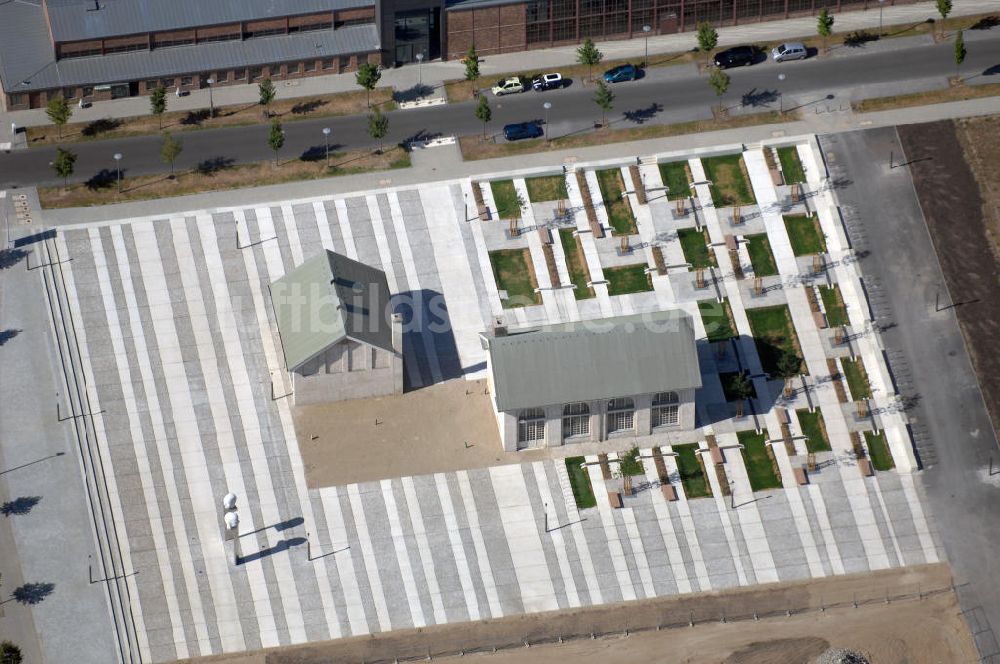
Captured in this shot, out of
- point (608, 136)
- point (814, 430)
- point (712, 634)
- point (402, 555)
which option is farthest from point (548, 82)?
point (712, 634)

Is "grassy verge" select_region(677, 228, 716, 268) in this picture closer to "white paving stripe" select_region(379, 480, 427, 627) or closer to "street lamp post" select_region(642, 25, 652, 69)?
"street lamp post" select_region(642, 25, 652, 69)

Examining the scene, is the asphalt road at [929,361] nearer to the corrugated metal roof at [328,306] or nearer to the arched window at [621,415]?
the arched window at [621,415]

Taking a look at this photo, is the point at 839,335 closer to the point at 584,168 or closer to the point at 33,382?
the point at 584,168

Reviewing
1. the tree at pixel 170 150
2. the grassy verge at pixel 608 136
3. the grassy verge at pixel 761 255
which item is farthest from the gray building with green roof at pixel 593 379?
the tree at pixel 170 150

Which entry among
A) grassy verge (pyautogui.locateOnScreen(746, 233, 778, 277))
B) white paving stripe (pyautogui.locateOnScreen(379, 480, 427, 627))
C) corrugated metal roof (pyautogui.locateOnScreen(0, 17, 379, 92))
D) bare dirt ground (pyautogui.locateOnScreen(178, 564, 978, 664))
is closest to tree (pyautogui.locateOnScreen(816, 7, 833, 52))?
grassy verge (pyautogui.locateOnScreen(746, 233, 778, 277))

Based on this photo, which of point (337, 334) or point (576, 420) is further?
point (576, 420)

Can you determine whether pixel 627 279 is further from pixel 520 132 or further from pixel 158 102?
pixel 158 102
